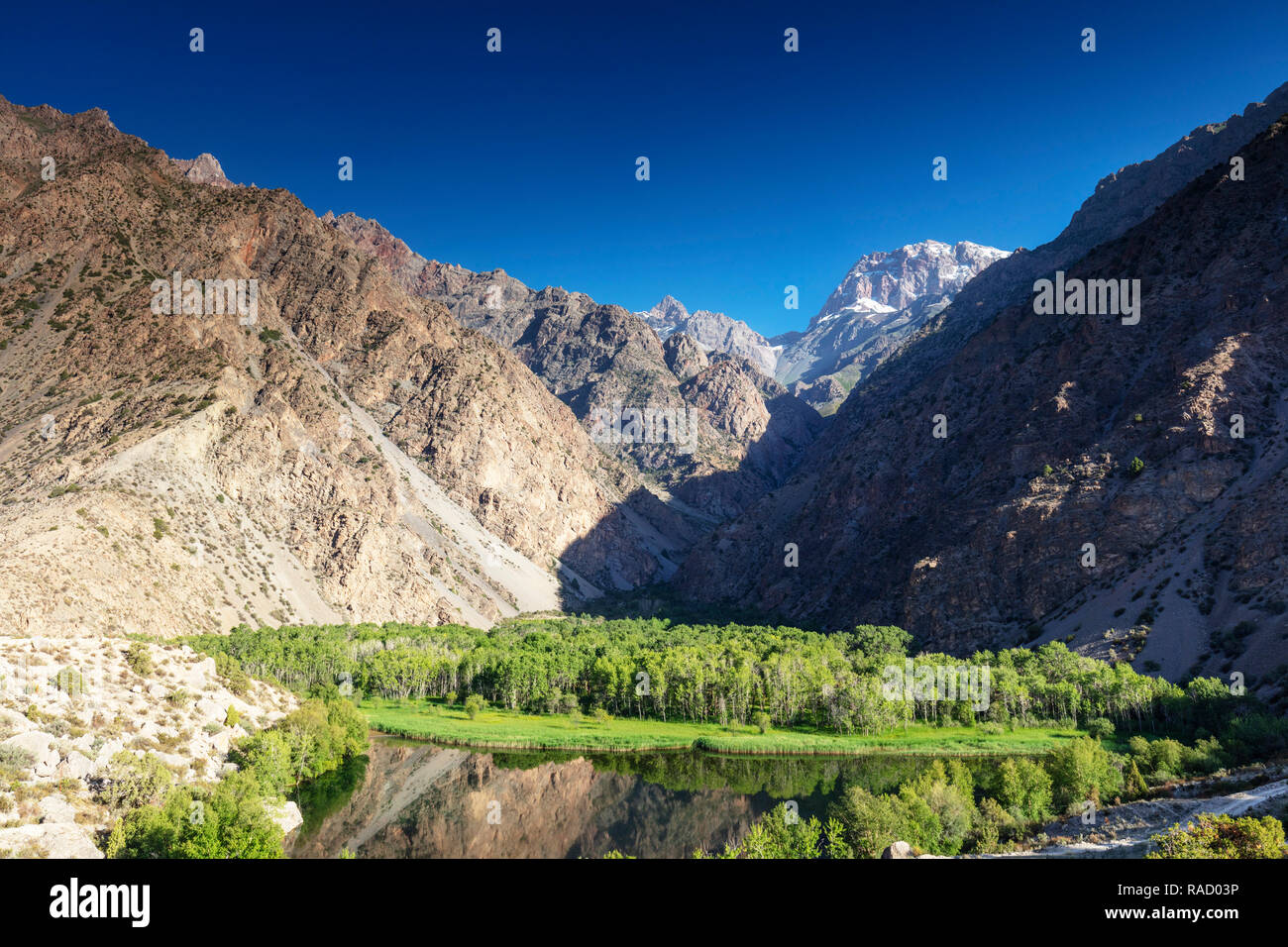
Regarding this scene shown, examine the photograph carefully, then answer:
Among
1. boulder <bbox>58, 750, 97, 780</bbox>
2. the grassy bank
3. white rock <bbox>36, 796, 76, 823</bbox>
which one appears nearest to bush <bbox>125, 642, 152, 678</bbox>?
boulder <bbox>58, 750, 97, 780</bbox>

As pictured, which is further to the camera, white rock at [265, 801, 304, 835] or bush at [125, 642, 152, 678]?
bush at [125, 642, 152, 678]

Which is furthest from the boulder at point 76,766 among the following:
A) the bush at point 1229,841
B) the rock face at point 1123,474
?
the rock face at point 1123,474

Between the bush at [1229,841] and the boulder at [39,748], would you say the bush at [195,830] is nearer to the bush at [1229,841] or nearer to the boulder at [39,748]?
the boulder at [39,748]

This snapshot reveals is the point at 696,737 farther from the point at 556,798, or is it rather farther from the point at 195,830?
the point at 195,830

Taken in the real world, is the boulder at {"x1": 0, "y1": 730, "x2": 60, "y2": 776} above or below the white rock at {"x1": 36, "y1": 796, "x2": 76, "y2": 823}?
above

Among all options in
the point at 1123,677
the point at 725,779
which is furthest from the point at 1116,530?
the point at 725,779

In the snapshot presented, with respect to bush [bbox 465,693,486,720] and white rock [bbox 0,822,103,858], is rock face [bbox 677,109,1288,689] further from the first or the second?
white rock [bbox 0,822,103,858]

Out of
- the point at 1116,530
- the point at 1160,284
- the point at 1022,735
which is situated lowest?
the point at 1022,735
